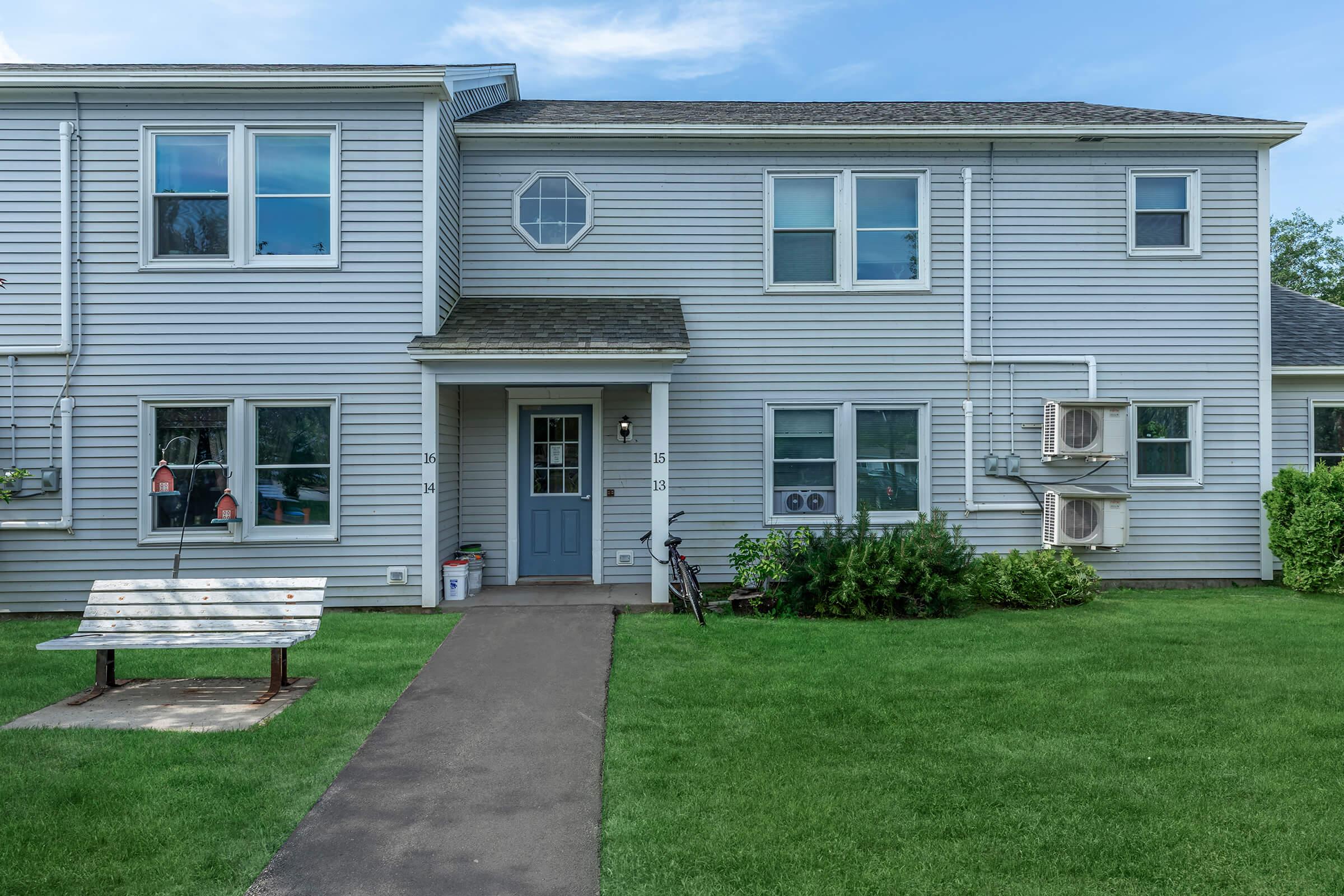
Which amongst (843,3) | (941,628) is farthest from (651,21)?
(941,628)

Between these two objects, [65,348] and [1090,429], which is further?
[1090,429]

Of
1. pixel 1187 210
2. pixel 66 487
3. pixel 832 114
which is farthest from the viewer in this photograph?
pixel 832 114

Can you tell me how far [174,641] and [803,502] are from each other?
6665 mm

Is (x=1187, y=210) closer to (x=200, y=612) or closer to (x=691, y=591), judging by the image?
(x=691, y=591)

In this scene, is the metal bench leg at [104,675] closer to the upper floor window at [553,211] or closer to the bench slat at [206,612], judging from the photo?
the bench slat at [206,612]

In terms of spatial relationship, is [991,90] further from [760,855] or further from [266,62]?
[760,855]

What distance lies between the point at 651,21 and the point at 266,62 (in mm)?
12848

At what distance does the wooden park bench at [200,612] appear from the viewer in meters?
5.57

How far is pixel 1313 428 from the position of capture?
33.3ft

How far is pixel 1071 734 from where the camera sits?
4684 millimetres

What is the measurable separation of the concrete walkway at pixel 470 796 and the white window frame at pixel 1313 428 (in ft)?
32.1

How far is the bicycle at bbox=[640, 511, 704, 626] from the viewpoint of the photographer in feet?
25.9

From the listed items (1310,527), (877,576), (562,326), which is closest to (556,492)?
(562,326)

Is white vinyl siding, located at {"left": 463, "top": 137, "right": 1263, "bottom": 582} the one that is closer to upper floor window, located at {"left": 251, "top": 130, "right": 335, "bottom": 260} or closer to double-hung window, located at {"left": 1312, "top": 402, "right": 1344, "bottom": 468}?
double-hung window, located at {"left": 1312, "top": 402, "right": 1344, "bottom": 468}
